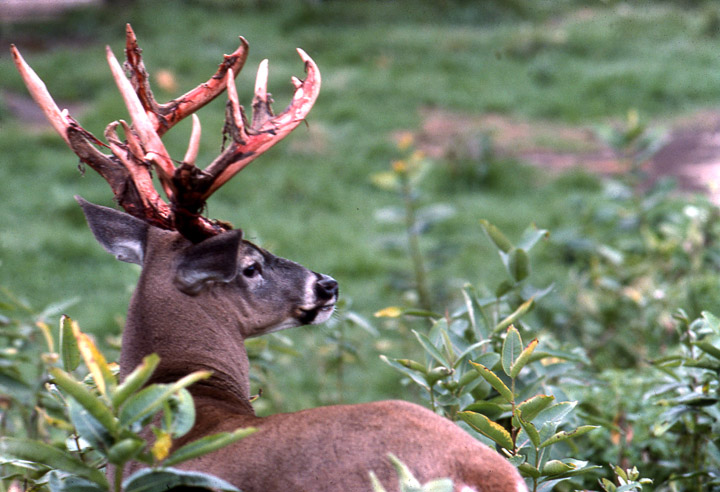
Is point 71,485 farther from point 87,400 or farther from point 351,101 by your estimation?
point 351,101

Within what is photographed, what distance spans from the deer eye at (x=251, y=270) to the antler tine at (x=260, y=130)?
10.0 inches

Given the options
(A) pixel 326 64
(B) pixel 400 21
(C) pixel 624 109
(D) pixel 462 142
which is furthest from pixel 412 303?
(B) pixel 400 21

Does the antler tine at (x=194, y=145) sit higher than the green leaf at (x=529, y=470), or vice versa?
the antler tine at (x=194, y=145)

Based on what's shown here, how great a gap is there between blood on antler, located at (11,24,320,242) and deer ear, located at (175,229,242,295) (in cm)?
12

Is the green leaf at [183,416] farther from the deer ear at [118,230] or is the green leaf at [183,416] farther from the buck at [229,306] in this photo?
the deer ear at [118,230]

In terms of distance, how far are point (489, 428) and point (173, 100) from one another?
1.32m

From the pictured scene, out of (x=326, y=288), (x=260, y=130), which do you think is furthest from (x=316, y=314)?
(x=260, y=130)

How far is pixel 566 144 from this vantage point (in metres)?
8.43

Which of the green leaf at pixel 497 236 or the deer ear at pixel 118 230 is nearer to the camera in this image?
the deer ear at pixel 118 230

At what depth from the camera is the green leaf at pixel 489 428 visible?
1.83m

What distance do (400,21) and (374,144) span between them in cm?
503

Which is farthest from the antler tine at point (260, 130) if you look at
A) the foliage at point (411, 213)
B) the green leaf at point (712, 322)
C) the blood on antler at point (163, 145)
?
the foliage at point (411, 213)

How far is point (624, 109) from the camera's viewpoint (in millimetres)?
9039

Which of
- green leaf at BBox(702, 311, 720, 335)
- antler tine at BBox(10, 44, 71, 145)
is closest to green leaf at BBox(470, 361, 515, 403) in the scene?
green leaf at BBox(702, 311, 720, 335)
